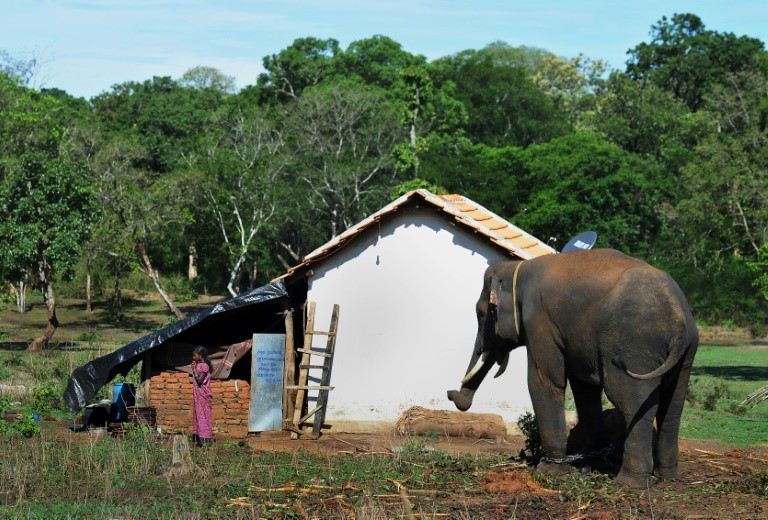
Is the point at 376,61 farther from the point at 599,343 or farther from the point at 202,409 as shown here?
the point at 599,343

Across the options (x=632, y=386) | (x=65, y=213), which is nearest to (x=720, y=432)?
(x=632, y=386)

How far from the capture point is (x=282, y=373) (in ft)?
62.1

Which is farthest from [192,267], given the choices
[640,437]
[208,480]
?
[640,437]

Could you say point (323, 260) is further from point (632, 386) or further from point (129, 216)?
point (129, 216)

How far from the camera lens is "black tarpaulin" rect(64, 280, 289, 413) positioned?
60.2ft

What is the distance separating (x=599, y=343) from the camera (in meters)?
12.1

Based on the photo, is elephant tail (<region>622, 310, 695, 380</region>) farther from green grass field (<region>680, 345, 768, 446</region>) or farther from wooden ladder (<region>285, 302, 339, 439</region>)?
wooden ladder (<region>285, 302, 339, 439</region>)

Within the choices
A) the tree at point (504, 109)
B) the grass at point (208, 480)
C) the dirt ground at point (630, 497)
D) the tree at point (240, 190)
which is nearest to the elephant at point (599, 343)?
the dirt ground at point (630, 497)

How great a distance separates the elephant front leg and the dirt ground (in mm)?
280

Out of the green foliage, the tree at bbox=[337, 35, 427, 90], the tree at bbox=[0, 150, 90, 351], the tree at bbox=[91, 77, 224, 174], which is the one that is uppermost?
the tree at bbox=[337, 35, 427, 90]

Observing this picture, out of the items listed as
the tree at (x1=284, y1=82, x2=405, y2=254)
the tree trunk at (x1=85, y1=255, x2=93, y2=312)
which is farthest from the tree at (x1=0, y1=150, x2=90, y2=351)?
the tree at (x1=284, y1=82, x2=405, y2=254)

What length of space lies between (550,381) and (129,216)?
33.7m

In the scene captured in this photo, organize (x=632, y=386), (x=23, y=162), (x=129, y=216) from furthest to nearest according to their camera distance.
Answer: (x=129, y=216) < (x=23, y=162) < (x=632, y=386)

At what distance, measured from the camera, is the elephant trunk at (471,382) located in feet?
44.9
